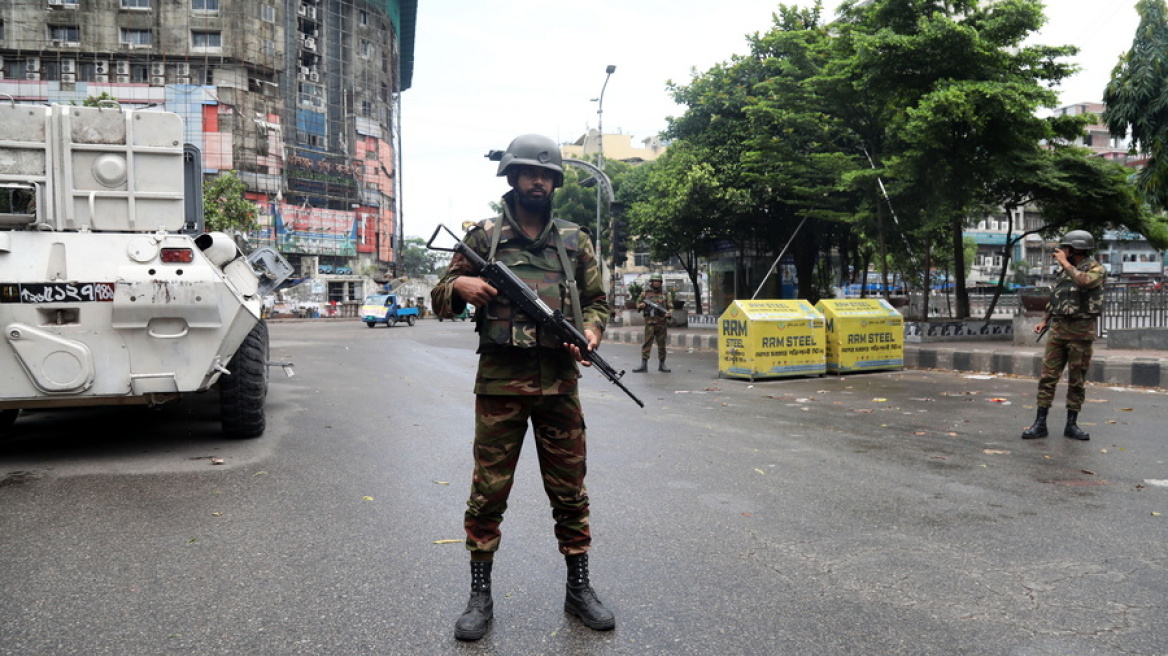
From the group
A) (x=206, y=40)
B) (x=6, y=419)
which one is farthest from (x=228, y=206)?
(x=6, y=419)

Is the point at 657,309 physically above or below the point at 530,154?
below

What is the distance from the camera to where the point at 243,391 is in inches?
260

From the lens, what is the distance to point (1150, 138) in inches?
780

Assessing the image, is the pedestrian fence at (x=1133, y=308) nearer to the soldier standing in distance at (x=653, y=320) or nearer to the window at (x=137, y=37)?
the soldier standing in distance at (x=653, y=320)

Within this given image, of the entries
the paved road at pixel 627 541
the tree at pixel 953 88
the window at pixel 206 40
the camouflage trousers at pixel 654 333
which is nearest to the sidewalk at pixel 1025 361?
the tree at pixel 953 88

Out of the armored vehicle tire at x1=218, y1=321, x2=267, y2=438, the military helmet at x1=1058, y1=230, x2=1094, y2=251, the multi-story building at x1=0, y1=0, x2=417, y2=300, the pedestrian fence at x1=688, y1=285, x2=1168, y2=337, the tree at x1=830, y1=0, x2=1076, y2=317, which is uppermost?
the multi-story building at x1=0, y1=0, x2=417, y2=300

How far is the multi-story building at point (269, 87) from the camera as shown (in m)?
47.3

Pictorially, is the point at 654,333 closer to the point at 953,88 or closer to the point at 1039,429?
the point at 953,88

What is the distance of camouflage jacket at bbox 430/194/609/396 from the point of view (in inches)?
120

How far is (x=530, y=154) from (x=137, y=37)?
54.8 m

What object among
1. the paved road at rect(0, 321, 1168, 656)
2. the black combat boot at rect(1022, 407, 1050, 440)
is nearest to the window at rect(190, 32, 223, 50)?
the paved road at rect(0, 321, 1168, 656)

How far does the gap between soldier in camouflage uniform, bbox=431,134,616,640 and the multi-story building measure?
48.5m

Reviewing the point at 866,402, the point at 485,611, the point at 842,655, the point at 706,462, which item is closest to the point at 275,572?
the point at 485,611

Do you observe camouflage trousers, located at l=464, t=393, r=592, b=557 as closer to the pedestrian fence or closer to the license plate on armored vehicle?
the license plate on armored vehicle
